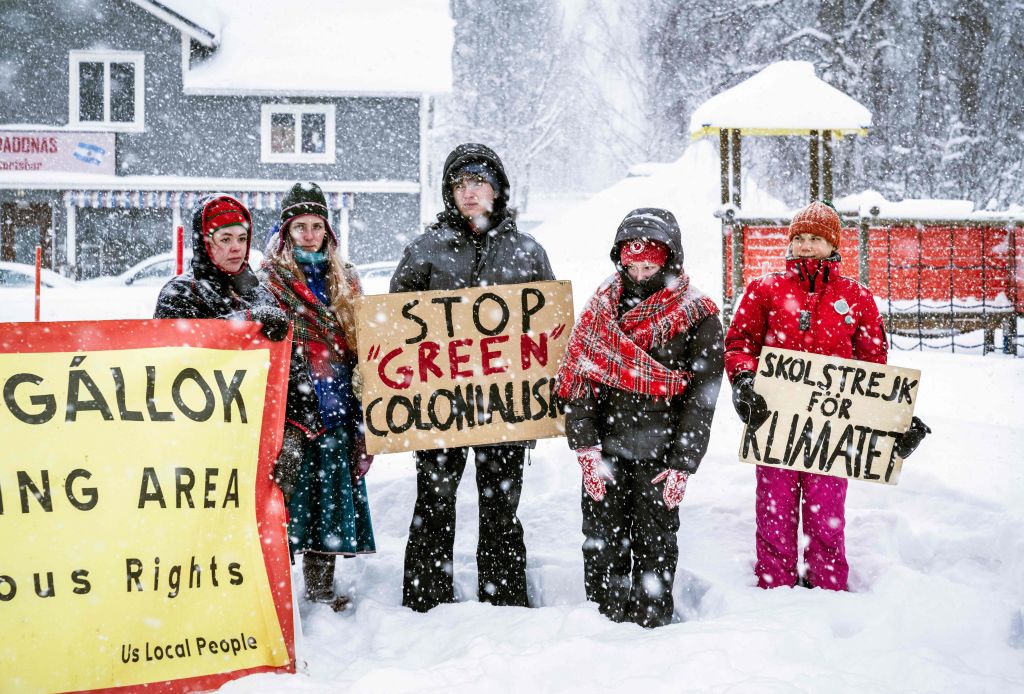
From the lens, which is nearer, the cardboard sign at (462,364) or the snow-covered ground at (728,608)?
the snow-covered ground at (728,608)

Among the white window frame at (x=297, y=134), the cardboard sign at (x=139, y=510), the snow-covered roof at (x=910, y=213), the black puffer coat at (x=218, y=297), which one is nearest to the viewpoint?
the cardboard sign at (x=139, y=510)

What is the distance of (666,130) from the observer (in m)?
32.4

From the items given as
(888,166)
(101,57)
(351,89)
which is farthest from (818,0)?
(101,57)

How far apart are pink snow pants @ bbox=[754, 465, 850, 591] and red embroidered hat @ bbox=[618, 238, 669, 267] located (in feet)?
3.78

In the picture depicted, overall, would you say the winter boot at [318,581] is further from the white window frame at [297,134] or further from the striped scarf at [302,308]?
the white window frame at [297,134]

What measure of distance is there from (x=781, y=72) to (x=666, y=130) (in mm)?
21750

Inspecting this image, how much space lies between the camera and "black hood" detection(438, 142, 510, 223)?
3496 mm

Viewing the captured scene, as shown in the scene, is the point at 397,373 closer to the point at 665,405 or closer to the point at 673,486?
the point at 665,405

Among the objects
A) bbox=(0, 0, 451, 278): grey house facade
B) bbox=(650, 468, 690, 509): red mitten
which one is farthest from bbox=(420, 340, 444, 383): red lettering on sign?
bbox=(0, 0, 451, 278): grey house facade

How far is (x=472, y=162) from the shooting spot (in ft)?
11.5

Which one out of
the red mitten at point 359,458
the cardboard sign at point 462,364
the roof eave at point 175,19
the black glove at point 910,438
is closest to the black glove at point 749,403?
the black glove at point 910,438

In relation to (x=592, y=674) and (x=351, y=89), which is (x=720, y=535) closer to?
(x=592, y=674)

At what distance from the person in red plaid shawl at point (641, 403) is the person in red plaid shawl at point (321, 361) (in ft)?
3.44

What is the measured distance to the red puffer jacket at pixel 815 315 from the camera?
3.58 metres
